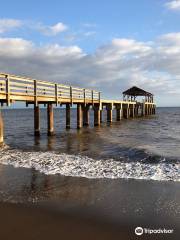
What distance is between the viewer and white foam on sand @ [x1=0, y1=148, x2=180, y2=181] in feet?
28.8

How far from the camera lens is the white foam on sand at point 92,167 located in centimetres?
877

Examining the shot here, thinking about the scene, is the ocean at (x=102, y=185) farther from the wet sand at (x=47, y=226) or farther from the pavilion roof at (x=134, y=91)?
the pavilion roof at (x=134, y=91)

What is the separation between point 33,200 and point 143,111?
46671 mm

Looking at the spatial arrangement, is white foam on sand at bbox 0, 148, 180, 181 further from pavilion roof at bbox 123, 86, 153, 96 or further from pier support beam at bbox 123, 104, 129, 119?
pavilion roof at bbox 123, 86, 153, 96

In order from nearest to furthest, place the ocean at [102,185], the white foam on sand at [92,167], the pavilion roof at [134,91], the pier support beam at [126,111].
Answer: the ocean at [102,185], the white foam on sand at [92,167], the pier support beam at [126,111], the pavilion roof at [134,91]

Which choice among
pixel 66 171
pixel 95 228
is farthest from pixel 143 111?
pixel 95 228

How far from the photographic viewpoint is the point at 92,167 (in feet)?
32.4

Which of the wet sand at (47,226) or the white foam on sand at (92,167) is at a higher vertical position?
the white foam on sand at (92,167)

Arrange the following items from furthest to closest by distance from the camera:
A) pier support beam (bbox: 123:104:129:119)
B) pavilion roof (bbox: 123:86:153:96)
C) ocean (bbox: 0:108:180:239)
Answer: pavilion roof (bbox: 123:86:153:96), pier support beam (bbox: 123:104:129:119), ocean (bbox: 0:108:180:239)

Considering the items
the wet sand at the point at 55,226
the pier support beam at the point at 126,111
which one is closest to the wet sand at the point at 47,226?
the wet sand at the point at 55,226

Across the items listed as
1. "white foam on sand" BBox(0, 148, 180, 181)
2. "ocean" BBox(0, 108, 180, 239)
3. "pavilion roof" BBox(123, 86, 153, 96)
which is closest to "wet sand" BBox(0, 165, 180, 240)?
"ocean" BBox(0, 108, 180, 239)

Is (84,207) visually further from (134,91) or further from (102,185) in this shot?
(134,91)

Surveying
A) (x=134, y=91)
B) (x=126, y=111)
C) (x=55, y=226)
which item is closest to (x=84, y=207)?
(x=55, y=226)

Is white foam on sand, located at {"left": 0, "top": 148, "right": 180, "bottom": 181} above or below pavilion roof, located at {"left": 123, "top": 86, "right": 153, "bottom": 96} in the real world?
below
